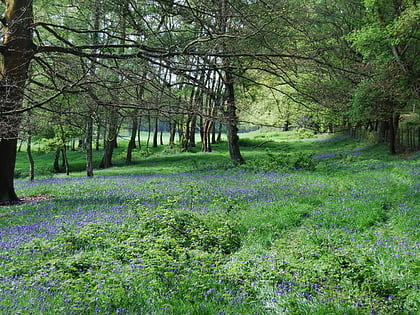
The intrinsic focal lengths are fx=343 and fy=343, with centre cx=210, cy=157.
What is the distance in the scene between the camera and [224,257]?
6.01 meters

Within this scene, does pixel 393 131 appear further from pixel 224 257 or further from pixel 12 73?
pixel 12 73

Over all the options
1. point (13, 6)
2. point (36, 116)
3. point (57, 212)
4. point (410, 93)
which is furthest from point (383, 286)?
point (410, 93)

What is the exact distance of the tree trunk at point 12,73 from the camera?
9.96 metres

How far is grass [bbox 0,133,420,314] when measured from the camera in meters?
4.11

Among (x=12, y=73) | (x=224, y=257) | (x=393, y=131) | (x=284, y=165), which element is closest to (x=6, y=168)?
(x=12, y=73)

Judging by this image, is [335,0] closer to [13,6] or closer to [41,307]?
[13,6]

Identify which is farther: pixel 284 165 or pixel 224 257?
pixel 284 165

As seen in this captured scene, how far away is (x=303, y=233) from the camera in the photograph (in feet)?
23.4

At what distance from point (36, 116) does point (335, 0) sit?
2503 cm

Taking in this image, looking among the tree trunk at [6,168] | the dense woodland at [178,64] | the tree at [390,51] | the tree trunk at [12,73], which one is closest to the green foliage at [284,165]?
the dense woodland at [178,64]

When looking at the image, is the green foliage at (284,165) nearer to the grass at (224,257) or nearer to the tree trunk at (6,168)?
the grass at (224,257)

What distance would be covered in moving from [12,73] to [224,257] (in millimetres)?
9941

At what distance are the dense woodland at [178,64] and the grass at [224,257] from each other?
2.48m

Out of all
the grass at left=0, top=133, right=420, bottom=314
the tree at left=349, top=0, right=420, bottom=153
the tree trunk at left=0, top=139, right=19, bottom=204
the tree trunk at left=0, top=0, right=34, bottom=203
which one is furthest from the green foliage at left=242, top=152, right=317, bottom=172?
the tree trunk at left=0, top=0, right=34, bottom=203
